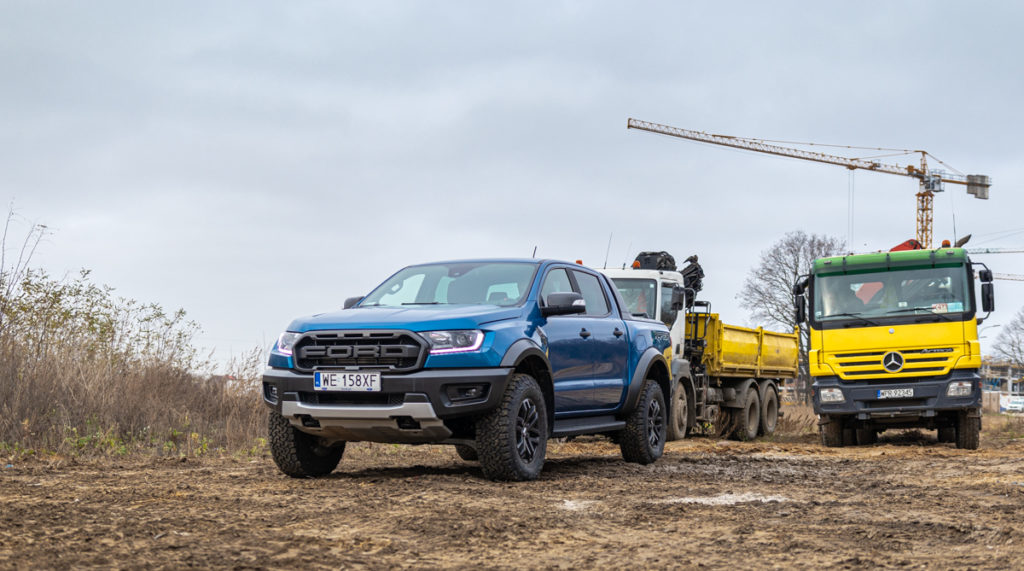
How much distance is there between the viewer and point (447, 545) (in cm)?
510

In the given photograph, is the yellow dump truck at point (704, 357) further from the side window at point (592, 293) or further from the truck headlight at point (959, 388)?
the side window at point (592, 293)

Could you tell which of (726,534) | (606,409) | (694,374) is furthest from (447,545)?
(694,374)

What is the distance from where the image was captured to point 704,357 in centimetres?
1725

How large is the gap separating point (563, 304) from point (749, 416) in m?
11.3

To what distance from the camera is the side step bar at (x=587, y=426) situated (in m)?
8.84

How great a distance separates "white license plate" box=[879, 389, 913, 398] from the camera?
14.7m

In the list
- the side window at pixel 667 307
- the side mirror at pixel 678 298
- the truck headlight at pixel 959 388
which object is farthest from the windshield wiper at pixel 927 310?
the side window at pixel 667 307

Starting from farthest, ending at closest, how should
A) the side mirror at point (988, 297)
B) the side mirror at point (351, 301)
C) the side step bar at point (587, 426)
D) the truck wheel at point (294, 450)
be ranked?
the side mirror at point (988, 297)
the side mirror at point (351, 301)
the side step bar at point (587, 426)
the truck wheel at point (294, 450)

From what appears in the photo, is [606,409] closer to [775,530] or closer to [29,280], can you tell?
[775,530]

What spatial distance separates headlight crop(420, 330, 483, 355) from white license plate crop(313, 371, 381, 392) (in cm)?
44

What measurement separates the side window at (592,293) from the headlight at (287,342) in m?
2.77

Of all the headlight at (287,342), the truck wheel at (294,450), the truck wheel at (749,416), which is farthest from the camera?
the truck wheel at (749,416)

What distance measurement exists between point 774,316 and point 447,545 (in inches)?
1903

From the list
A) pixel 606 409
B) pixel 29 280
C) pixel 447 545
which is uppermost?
pixel 29 280
